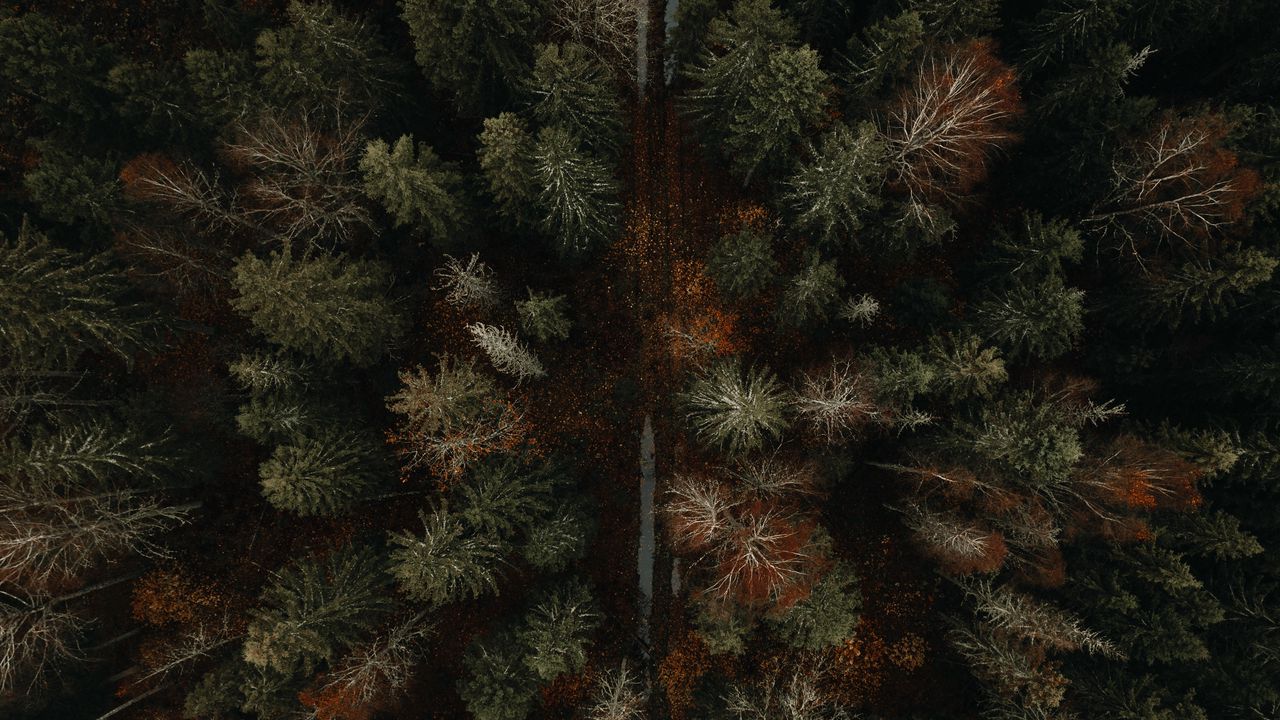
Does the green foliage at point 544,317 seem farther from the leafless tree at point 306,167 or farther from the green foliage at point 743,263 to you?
the leafless tree at point 306,167

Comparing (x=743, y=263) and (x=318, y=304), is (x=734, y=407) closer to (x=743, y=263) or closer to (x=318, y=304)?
(x=743, y=263)

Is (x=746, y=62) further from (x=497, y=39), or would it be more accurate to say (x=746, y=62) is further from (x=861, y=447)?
(x=861, y=447)

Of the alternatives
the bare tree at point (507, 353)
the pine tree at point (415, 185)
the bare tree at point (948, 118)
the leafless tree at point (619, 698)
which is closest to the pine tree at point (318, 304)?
the pine tree at point (415, 185)

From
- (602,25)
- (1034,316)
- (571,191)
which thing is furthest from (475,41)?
(1034,316)

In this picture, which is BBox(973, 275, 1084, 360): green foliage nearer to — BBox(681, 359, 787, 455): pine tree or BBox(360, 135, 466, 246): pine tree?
BBox(681, 359, 787, 455): pine tree

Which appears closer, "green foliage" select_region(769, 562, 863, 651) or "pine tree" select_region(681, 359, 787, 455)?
"pine tree" select_region(681, 359, 787, 455)

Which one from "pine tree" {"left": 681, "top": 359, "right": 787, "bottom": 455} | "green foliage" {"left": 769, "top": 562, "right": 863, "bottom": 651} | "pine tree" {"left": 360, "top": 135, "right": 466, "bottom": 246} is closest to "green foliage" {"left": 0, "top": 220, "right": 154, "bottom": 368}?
"pine tree" {"left": 360, "top": 135, "right": 466, "bottom": 246}
